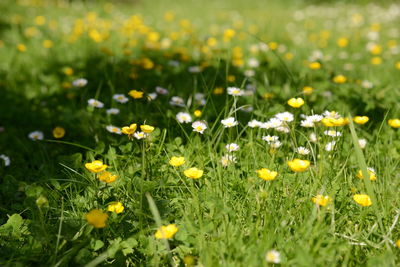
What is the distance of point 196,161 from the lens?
1978 mm

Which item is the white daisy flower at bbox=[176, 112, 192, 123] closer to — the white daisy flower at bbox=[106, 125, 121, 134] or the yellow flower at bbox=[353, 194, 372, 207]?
the white daisy flower at bbox=[106, 125, 121, 134]

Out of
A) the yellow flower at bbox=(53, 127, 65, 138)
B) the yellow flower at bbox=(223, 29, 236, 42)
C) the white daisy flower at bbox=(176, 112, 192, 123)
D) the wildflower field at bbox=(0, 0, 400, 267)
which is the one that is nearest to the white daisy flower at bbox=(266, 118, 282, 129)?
the wildflower field at bbox=(0, 0, 400, 267)

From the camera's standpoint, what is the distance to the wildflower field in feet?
4.75

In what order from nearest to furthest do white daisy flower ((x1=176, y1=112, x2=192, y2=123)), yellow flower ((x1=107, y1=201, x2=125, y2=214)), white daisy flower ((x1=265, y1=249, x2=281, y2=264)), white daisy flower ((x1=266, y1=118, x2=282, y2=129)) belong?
1. white daisy flower ((x1=265, y1=249, x2=281, y2=264))
2. yellow flower ((x1=107, y1=201, x2=125, y2=214))
3. white daisy flower ((x1=266, y1=118, x2=282, y2=129))
4. white daisy flower ((x1=176, y1=112, x2=192, y2=123))

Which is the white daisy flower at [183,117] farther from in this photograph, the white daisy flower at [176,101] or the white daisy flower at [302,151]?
the white daisy flower at [302,151]

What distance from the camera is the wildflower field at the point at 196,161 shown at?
1.45m

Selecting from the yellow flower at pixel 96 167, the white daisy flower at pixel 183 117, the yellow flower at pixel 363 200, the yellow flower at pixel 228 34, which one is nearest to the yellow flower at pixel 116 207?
the yellow flower at pixel 96 167

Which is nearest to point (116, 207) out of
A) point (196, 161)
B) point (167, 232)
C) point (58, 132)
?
point (167, 232)

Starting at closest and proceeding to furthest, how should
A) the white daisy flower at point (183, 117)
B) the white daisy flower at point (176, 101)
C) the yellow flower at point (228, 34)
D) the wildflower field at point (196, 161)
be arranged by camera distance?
the wildflower field at point (196, 161) < the white daisy flower at point (183, 117) < the white daisy flower at point (176, 101) < the yellow flower at point (228, 34)

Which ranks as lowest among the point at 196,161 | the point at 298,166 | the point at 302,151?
the point at 196,161

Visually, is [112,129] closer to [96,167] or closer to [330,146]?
[96,167]

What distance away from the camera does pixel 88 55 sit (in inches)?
152

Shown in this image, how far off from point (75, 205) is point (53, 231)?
0.23m

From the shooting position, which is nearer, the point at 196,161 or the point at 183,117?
the point at 196,161
